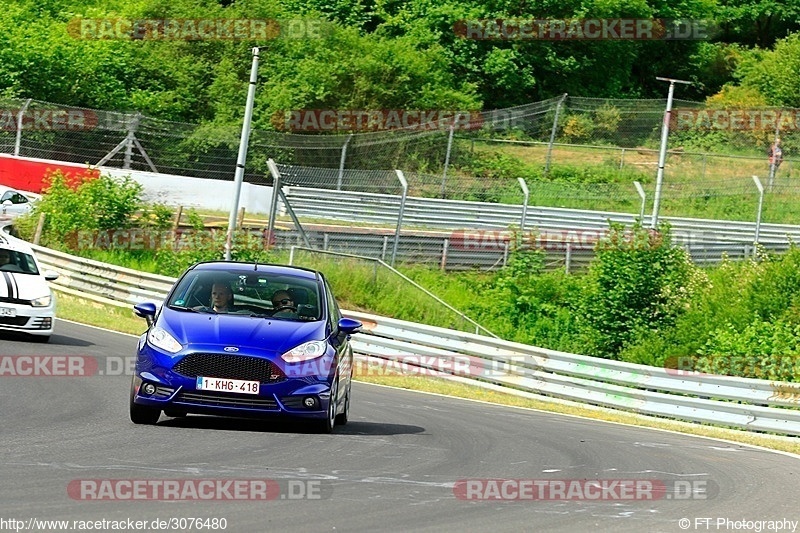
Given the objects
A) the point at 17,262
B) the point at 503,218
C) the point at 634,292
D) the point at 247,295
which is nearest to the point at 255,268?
the point at 247,295

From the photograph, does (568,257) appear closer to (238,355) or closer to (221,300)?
(221,300)

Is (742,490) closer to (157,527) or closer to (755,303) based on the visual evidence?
(157,527)

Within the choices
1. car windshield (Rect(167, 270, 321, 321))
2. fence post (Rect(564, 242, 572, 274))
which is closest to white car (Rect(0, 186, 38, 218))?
fence post (Rect(564, 242, 572, 274))

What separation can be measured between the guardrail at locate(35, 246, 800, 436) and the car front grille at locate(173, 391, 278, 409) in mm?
8942

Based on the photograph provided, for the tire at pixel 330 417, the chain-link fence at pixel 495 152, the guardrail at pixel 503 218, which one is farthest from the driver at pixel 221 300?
the chain-link fence at pixel 495 152

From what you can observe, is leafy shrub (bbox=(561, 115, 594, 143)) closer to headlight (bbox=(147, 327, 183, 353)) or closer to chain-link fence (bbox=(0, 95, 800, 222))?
chain-link fence (bbox=(0, 95, 800, 222))

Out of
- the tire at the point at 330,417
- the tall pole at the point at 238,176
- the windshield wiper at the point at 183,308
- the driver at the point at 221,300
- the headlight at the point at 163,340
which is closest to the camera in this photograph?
the headlight at the point at 163,340

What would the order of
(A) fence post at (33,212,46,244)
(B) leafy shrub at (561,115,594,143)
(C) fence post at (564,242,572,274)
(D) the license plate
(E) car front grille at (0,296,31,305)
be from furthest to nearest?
(B) leafy shrub at (561,115,594,143) → (C) fence post at (564,242,572,274) → (A) fence post at (33,212,46,244) → (E) car front grille at (0,296,31,305) → (D) the license plate

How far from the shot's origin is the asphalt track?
26.6 ft

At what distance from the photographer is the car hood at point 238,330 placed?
12086 millimetres

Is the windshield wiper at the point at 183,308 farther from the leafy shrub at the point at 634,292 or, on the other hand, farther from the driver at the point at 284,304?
the leafy shrub at the point at 634,292

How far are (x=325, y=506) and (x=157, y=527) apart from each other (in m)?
1.37

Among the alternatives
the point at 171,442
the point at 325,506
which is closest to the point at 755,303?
the point at 171,442

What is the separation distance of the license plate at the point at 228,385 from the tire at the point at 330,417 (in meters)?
0.74
